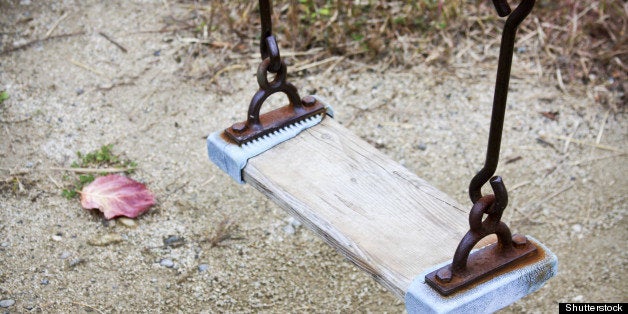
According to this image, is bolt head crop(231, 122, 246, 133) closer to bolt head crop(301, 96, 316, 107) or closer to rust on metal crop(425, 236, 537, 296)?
bolt head crop(301, 96, 316, 107)

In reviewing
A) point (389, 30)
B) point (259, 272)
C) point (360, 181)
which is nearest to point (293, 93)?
point (360, 181)

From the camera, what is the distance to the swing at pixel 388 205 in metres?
1.57

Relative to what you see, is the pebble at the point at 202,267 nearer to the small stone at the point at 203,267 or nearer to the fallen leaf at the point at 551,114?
the small stone at the point at 203,267

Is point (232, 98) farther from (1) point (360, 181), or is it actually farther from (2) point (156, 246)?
(1) point (360, 181)

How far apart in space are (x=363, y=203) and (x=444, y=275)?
1.14 feet

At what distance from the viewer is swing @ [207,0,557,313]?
157cm

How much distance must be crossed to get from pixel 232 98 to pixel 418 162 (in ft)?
2.70

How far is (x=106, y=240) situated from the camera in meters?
2.46

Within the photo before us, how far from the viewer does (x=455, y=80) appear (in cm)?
323

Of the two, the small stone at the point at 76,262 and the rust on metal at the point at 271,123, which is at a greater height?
the rust on metal at the point at 271,123

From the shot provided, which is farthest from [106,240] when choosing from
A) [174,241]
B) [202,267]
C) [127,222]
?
[202,267]

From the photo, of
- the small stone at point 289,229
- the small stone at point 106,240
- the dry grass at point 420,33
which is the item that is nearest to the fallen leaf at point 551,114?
the dry grass at point 420,33

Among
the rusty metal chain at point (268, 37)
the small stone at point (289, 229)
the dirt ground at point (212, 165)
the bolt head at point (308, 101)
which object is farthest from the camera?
the small stone at point (289, 229)

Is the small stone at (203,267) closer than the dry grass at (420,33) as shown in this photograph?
Yes
